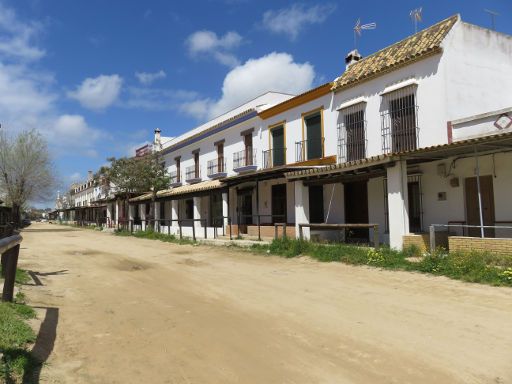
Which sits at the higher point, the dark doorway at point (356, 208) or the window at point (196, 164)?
the window at point (196, 164)

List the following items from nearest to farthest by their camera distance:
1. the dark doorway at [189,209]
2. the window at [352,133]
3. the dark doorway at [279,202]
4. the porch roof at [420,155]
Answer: the porch roof at [420,155], the window at [352,133], the dark doorway at [279,202], the dark doorway at [189,209]

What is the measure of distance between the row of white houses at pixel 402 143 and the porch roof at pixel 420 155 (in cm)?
3

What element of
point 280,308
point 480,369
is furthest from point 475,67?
point 480,369

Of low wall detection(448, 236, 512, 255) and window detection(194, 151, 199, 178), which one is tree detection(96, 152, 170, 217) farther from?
low wall detection(448, 236, 512, 255)

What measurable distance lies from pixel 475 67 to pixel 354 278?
28.0 feet

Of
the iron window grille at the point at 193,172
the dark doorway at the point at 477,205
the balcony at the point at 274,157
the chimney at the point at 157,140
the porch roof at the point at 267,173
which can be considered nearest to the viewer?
the dark doorway at the point at 477,205

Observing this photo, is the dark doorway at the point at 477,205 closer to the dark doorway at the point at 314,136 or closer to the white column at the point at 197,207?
the dark doorway at the point at 314,136

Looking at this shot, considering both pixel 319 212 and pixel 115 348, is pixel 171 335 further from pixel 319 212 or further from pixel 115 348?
pixel 319 212

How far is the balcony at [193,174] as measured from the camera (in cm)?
2779

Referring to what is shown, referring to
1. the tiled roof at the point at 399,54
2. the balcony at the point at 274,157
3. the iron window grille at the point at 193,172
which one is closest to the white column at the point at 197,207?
the iron window grille at the point at 193,172

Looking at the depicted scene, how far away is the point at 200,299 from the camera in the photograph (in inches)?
307

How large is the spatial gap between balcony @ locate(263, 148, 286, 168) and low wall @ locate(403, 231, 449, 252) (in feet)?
29.9

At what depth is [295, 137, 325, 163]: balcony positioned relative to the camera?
17.7 m

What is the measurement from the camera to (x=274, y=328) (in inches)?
228
